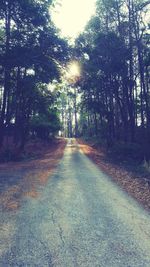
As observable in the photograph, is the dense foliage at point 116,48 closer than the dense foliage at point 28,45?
No

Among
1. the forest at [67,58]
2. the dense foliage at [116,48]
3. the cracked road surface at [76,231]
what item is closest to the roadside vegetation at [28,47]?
the forest at [67,58]

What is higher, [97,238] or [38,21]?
[38,21]

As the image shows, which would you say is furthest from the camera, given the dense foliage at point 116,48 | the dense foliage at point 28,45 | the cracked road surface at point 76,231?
the dense foliage at point 116,48

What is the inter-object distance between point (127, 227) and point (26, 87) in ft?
54.5

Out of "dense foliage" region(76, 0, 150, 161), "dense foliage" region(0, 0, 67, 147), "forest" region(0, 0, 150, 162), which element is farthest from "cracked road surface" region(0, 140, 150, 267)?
"dense foliage" region(76, 0, 150, 161)

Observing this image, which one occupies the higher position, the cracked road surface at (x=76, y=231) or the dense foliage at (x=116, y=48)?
the dense foliage at (x=116, y=48)

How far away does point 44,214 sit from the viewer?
264 inches

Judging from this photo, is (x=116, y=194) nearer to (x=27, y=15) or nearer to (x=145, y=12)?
(x=27, y=15)

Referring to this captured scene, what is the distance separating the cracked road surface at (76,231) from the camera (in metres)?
4.21

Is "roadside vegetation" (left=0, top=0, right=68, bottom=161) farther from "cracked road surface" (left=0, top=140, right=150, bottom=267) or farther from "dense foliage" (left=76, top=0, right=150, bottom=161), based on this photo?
"cracked road surface" (left=0, top=140, right=150, bottom=267)

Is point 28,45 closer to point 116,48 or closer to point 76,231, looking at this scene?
point 116,48

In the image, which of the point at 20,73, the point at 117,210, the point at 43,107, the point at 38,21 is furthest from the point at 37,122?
the point at 117,210

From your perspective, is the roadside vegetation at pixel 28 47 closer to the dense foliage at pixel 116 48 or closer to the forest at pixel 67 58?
the forest at pixel 67 58

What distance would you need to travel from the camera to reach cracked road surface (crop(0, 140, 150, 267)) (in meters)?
4.21
